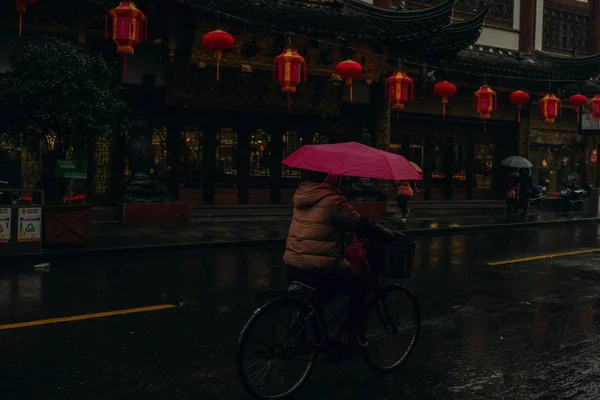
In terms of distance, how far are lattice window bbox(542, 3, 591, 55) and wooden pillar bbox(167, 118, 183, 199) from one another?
1828cm

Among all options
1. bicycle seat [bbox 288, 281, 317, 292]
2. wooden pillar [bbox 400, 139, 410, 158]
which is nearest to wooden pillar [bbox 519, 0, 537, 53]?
wooden pillar [bbox 400, 139, 410, 158]

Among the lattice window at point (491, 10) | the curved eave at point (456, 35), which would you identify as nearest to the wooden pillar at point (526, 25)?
the lattice window at point (491, 10)

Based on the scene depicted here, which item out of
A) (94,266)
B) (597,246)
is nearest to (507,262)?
(597,246)

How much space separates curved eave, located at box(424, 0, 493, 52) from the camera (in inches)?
888

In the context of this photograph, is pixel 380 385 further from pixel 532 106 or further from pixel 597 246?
pixel 532 106

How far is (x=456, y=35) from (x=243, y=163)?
356 inches

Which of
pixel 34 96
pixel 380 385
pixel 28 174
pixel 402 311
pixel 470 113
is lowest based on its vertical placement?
pixel 380 385

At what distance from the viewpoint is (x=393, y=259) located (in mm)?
4887

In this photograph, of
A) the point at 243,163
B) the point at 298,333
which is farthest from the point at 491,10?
the point at 298,333

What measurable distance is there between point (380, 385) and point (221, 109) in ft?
53.3

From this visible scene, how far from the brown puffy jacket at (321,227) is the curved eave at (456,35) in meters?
19.0

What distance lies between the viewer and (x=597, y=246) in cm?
1502

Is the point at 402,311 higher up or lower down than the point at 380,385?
higher up

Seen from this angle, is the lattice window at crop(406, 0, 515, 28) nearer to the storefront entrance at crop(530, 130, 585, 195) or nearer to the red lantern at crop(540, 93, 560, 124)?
the storefront entrance at crop(530, 130, 585, 195)
